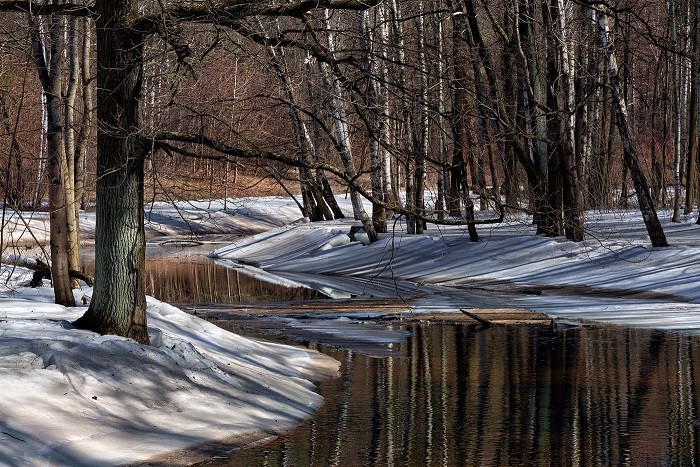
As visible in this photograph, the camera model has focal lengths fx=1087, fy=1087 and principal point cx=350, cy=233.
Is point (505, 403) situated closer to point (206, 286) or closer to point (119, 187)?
point (119, 187)

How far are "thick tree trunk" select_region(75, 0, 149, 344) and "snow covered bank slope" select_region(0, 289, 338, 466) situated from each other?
1.24 ft

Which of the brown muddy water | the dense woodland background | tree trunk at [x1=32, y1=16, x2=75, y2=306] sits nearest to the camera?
the brown muddy water

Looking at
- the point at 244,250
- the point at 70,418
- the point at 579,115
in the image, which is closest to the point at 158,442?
the point at 70,418

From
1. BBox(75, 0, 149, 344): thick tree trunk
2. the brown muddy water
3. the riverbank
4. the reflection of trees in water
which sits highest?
BBox(75, 0, 149, 344): thick tree trunk

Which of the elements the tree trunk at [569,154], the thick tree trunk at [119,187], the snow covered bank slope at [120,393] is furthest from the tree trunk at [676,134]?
the thick tree trunk at [119,187]

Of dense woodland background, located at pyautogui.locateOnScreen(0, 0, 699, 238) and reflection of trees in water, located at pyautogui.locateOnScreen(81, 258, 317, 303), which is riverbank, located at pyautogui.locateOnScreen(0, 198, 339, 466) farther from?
reflection of trees in water, located at pyautogui.locateOnScreen(81, 258, 317, 303)

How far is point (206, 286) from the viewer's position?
27.2 meters

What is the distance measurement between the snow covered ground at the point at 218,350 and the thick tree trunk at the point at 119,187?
36 centimetres

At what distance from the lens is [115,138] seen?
1121 centimetres

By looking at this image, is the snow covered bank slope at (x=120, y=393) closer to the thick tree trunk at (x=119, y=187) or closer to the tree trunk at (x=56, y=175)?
the thick tree trunk at (x=119, y=187)

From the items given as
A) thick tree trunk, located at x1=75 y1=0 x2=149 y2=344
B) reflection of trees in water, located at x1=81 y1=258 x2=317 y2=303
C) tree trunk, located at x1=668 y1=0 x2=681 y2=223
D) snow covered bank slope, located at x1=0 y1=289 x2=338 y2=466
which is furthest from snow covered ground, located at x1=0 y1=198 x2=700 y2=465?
tree trunk, located at x1=668 y1=0 x2=681 y2=223

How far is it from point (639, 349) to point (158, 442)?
8.55m

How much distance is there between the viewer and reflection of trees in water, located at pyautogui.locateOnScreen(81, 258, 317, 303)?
80.0 ft

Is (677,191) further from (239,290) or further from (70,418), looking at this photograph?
(70,418)
